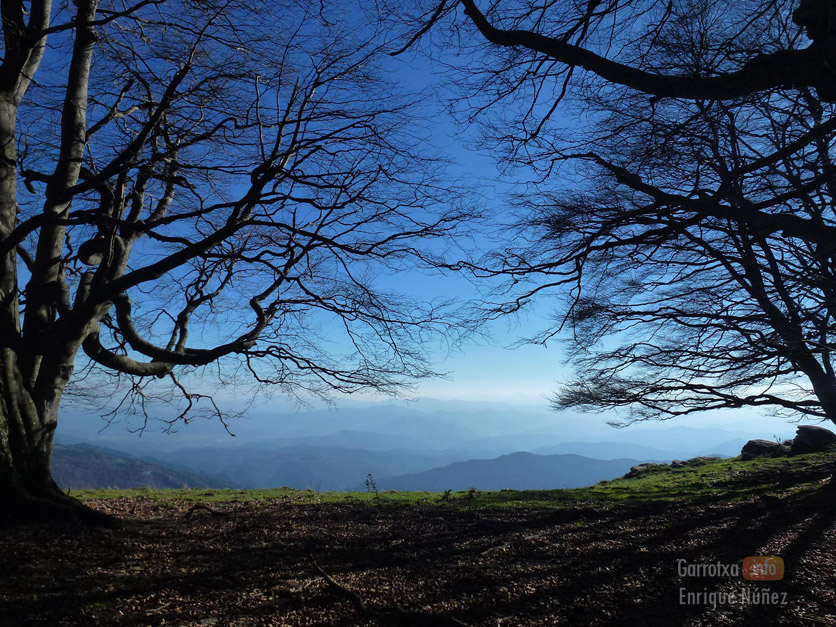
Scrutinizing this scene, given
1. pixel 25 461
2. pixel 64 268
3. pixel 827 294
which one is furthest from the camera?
pixel 64 268

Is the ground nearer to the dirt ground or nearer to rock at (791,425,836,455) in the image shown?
the dirt ground

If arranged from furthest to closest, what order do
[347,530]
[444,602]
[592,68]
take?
1. [347,530]
2. [592,68]
3. [444,602]

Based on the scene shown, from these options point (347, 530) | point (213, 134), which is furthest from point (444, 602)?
point (213, 134)

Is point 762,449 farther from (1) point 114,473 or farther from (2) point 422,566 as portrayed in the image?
(1) point 114,473

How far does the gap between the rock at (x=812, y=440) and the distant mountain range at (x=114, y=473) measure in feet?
406

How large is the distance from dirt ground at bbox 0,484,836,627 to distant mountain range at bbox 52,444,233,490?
12615cm

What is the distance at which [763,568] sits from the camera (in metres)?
4.75

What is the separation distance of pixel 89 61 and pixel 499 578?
8.89m

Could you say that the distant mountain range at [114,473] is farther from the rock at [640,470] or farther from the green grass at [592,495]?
the green grass at [592,495]

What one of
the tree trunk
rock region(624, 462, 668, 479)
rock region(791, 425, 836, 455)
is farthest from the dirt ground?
rock region(791, 425, 836, 455)

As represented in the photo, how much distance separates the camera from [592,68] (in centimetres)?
420

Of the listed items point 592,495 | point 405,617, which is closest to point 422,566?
point 405,617

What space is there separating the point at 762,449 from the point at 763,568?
17.5 meters

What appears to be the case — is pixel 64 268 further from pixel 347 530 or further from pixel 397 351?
pixel 347 530
